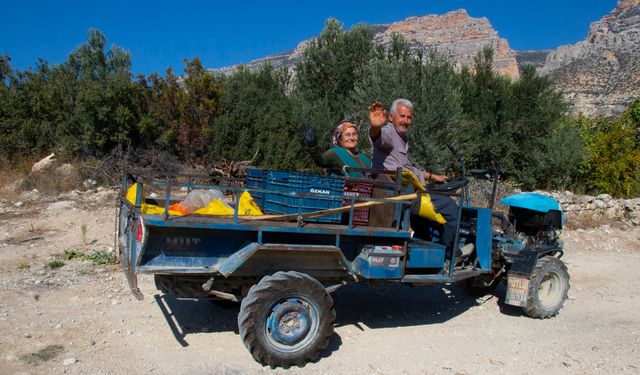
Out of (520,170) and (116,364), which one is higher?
(520,170)

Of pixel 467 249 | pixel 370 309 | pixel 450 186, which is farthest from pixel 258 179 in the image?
pixel 467 249

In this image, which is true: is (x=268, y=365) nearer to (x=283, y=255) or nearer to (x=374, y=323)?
(x=283, y=255)

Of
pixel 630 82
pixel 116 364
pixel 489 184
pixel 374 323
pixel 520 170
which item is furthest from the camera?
pixel 630 82

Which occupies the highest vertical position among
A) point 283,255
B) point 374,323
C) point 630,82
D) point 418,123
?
point 630,82

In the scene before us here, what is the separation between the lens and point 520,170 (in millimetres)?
15992

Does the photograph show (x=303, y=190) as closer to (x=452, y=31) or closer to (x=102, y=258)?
(x=102, y=258)

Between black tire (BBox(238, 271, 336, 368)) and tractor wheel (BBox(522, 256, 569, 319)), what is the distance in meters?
2.53

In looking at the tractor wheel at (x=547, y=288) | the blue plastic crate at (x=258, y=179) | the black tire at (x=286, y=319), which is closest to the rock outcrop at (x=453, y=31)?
the tractor wheel at (x=547, y=288)

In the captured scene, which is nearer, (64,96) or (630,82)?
(64,96)

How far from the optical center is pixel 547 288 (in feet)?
19.0

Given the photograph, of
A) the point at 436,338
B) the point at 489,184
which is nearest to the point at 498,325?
the point at 436,338

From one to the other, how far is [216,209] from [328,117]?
1173cm

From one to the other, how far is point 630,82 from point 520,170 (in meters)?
25.5

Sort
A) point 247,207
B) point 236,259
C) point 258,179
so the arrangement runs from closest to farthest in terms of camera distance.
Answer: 1. point 236,259
2. point 247,207
3. point 258,179
